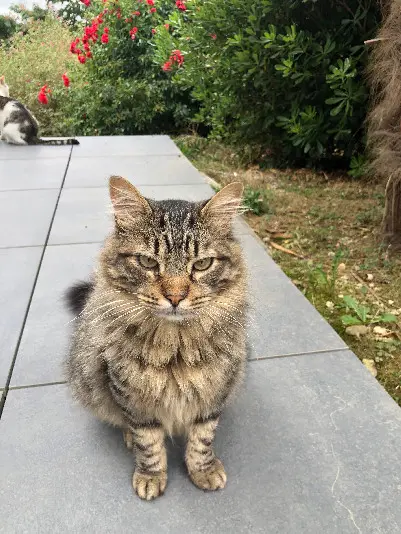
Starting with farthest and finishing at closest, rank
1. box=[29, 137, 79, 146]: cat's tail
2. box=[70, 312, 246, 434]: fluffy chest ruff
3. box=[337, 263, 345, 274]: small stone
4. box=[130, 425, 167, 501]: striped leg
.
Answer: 1. box=[29, 137, 79, 146]: cat's tail
2. box=[337, 263, 345, 274]: small stone
3. box=[130, 425, 167, 501]: striped leg
4. box=[70, 312, 246, 434]: fluffy chest ruff

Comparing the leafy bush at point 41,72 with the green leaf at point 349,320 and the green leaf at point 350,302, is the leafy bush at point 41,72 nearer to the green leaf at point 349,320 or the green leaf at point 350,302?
the green leaf at point 350,302

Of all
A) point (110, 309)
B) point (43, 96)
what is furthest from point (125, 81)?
point (110, 309)

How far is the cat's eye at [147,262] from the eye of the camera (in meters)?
1.50

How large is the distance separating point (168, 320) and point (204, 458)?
58 centimetres

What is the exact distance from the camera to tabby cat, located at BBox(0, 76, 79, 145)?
6531 mm

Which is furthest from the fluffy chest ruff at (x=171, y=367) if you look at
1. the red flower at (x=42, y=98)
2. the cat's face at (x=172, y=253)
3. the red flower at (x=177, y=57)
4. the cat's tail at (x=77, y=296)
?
the red flower at (x=42, y=98)

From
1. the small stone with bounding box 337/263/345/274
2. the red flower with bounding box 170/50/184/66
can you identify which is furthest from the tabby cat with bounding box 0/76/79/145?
the small stone with bounding box 337/263/345/274

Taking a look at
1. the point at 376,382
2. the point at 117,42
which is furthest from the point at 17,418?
the point at 117,42

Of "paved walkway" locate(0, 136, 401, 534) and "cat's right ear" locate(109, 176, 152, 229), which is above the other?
"cat's right ear" locate(109, 176, 152, 229)

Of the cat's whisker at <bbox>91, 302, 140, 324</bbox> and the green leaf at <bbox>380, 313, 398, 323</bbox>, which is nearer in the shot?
the cat's whisker at <bbox>91, 302, 140, 324</bbox>

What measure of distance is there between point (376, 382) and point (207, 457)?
3.23 ft

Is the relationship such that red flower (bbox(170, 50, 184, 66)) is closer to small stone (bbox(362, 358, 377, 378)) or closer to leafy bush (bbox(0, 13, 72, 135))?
leafy bush (bbox(0, 13, 72, 135))

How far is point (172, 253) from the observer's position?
149cm

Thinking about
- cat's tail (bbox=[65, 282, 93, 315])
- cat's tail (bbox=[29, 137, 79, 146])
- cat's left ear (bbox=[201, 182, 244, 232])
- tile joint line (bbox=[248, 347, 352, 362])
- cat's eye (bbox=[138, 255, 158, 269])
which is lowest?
cat's tail (bbox=[29, 137, 79, 146])
